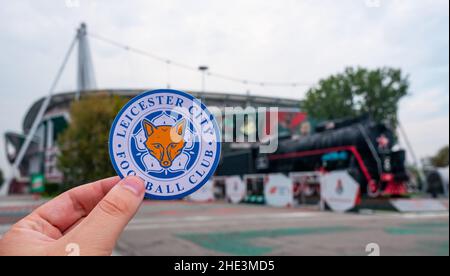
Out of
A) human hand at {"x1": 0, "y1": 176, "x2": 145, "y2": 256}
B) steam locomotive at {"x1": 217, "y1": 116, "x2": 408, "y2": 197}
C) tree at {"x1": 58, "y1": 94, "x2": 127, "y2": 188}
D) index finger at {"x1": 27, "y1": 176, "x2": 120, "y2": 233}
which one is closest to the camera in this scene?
human hand at {"x1": 0, "y1": 176, "x2": 145, "y2": 256}

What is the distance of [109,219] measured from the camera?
4.00 ft

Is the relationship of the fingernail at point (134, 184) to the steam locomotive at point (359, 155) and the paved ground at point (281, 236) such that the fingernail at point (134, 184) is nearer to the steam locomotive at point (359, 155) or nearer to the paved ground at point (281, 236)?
the paved ground at point (281, 236)

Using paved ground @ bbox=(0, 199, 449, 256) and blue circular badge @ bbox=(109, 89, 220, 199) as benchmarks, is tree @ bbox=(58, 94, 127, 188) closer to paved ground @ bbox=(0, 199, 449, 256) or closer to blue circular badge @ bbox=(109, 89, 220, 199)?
paved ground @ bbox=(0, 199, 449, 256)

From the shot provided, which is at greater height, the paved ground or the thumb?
the thumb

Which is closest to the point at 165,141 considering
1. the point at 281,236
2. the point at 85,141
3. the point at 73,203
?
the point at 73,203

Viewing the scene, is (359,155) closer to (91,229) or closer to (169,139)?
(169,139)

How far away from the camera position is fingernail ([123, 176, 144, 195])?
125cm

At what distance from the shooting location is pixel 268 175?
880 inches

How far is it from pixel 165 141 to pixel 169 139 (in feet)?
Answer: 0.05

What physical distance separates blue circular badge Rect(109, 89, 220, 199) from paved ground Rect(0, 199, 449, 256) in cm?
609

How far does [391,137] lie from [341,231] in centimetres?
838

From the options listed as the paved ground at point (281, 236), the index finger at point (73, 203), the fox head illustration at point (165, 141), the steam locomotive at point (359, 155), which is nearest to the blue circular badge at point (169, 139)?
the fox head illustration at point (165, 141)

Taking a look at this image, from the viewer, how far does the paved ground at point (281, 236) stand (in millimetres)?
7645

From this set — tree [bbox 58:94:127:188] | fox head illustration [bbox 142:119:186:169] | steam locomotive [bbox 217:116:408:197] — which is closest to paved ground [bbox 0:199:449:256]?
tree [bbox 58:94:127:188]
